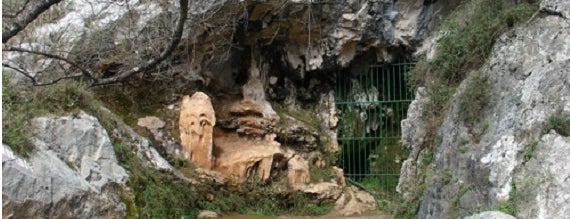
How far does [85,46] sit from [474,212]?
6.19m

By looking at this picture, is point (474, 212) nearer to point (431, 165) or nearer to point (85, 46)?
point (431, 165)

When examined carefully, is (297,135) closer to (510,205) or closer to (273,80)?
(273,80)

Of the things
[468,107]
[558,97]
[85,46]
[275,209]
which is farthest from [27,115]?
[558,97]

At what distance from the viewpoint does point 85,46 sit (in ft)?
30.1

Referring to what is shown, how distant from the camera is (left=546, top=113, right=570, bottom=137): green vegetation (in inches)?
182

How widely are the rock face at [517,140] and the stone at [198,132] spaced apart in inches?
164

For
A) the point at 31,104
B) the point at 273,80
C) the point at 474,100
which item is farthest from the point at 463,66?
the point at 273,80

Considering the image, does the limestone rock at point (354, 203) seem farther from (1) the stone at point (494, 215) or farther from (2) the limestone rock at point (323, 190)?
(1) the stone at point (494, 215)

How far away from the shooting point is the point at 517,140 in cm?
486

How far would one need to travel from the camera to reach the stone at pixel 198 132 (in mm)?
9266

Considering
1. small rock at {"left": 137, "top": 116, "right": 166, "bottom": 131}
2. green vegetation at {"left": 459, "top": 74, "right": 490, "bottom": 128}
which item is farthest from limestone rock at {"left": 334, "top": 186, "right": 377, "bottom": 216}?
green vegetation at {"left": 459, "top": 74, "right": 490, "bottom": 128}

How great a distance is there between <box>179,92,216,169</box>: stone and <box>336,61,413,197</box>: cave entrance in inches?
93.4

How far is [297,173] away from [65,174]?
4.02 meters

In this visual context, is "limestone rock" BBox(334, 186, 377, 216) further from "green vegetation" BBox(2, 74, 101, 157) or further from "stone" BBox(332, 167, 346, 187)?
"green vegetation" BBox(2, 74, 101, 157)
